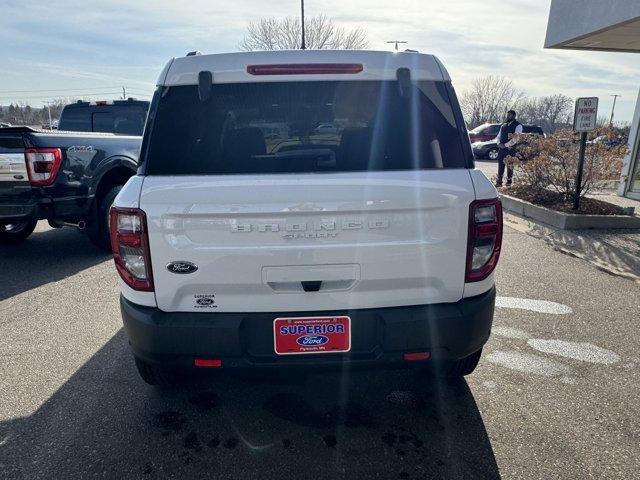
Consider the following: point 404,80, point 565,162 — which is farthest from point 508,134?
point 404,80

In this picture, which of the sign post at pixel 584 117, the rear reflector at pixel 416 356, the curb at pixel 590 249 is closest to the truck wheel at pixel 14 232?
the rear reflector at pixel 416 356

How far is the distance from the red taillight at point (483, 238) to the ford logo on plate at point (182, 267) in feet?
4.27

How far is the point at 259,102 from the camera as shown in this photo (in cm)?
224

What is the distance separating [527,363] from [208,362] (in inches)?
89.5

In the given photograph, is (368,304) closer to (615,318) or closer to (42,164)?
(615,318)

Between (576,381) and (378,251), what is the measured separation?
75.0 inches

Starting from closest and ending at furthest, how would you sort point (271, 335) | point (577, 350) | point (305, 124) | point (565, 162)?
point (271, 335) < point (305, 124) < point (577, 350) < point (565, 162)

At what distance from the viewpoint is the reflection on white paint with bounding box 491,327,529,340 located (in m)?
3.48

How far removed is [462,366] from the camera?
8.53ft

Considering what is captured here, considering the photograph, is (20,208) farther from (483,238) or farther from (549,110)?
(549,110)

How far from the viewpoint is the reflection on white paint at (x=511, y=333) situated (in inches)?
137

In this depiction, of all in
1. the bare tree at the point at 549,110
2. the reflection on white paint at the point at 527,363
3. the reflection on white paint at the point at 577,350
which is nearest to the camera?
the reflection on white paint at the point at 527,363

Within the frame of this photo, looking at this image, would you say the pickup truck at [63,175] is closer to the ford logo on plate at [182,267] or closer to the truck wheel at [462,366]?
the ford logo on plate at [182,267]

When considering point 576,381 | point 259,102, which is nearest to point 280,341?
point 259,102
